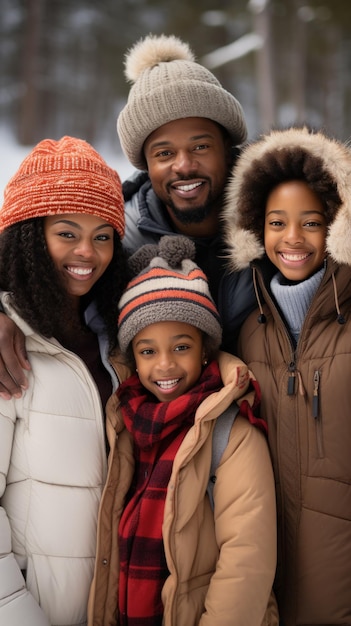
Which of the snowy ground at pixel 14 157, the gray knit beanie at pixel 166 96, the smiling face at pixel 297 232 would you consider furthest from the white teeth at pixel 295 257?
the snowy ground at pixel 14 157

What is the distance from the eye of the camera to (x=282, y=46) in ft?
42.9

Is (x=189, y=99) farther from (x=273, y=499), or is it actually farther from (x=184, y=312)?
(x=273, y=499)

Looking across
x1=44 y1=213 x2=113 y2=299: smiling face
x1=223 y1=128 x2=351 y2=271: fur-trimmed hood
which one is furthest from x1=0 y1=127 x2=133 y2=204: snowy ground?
x1=44 y1=213 x2=113 y2=299: smiling face

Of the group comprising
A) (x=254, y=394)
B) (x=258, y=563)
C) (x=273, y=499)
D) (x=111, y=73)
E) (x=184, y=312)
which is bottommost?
(x=258, y=563)

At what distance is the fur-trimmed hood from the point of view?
2193mm

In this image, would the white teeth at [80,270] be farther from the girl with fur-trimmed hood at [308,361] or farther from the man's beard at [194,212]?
the man's beard at [194,212]

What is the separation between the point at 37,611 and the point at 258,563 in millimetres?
751

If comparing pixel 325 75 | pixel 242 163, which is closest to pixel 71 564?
pixel 242 163

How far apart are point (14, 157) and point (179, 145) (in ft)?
31.4

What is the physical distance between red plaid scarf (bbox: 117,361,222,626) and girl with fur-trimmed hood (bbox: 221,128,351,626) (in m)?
0.29

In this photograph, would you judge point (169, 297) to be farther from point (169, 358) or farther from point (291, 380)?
point (291, 380)

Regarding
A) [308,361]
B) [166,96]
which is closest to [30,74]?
[166,96]

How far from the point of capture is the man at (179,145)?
2.91 m

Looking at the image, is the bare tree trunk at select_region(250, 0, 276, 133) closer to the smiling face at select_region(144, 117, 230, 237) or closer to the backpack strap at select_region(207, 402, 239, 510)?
the smiling face at select_region(144, 117, 230, 237)
